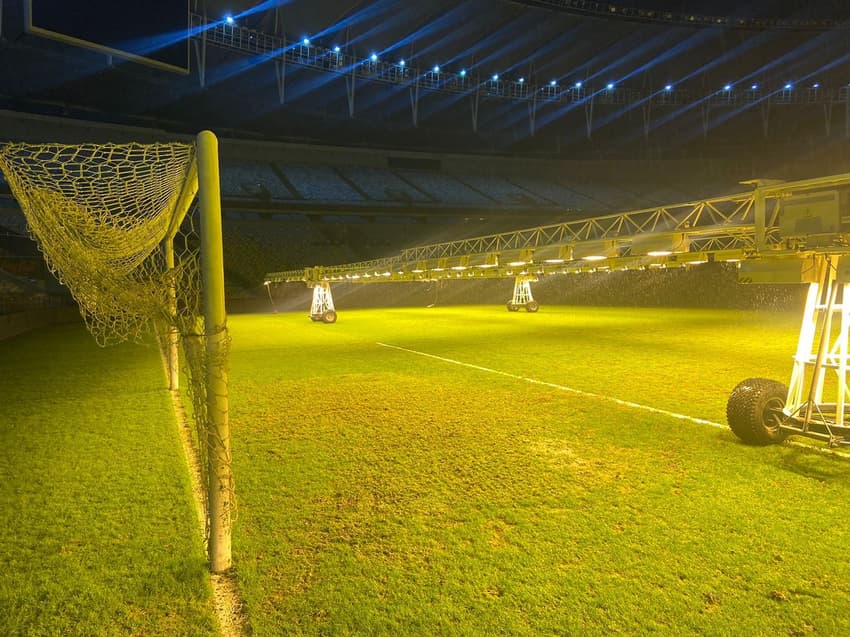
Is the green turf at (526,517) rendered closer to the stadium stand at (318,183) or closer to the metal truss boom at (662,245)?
the metal truss boom at (662,245)

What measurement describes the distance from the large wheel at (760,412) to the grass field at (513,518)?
17 centimetres

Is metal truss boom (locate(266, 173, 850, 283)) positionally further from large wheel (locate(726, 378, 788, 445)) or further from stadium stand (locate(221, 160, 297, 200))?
stadium stand (locate(221, 160, 297, 200))

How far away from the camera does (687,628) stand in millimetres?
2588

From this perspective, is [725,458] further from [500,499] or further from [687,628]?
[687,628]

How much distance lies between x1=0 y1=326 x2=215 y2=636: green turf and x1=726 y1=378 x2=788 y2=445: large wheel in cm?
531

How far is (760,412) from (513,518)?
3.29 m

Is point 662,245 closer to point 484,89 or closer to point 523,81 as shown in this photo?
point 484,89

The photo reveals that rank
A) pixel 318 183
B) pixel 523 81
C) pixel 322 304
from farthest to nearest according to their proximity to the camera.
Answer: pixel 523 81
pixel 318 183
pixel 322 304

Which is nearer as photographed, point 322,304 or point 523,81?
point 322,304

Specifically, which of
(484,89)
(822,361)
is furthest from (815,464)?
(484,89)

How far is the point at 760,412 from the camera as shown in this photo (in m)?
5.39

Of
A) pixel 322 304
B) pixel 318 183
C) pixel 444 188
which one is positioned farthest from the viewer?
pixel 444 188

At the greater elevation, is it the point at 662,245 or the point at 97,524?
the point at 662,245

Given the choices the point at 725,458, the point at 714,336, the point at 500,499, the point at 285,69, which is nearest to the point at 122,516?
the point at 500,499
